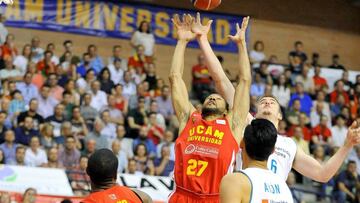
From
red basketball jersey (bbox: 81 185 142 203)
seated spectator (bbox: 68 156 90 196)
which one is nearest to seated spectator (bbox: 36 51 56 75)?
seated spectator (bbox: 68 156 90 196)

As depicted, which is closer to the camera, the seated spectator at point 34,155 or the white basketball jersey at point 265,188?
the white basketball jersey at point 265,188

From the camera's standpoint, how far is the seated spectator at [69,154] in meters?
14.3

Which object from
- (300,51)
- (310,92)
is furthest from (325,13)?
(310,92)

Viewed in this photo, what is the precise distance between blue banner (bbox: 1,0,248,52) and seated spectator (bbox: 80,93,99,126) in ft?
13.7

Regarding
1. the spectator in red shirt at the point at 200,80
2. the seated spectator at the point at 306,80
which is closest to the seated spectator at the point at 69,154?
the spectator in red shirt at the point at 200,80

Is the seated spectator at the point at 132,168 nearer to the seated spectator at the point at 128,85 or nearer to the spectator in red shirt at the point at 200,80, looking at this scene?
the seated spectator at the point at 128,85

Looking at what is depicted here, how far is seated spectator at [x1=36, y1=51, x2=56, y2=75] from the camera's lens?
54.9 feet

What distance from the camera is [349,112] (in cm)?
1917

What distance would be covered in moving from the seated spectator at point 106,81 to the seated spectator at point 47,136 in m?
2.42

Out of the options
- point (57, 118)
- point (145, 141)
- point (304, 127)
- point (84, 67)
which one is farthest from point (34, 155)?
point (304, 127)

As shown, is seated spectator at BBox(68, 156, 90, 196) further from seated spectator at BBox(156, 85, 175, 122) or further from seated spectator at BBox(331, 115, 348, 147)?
seated spectator at BBox(331, 115, 348, 147)

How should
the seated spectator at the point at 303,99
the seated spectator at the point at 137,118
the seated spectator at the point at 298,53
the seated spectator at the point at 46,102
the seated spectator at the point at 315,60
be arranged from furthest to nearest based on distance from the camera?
the seated spectator at the point at 315,60 < the seated spectator at the point at 298,53 < the seated spectator at the point at 303,99 < the seated spectator at the point at 137,118 < the seated spectator at the point at 46,102

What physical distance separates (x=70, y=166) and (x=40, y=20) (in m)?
6.35

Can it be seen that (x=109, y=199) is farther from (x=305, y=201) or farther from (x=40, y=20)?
(x=40, y=20)
